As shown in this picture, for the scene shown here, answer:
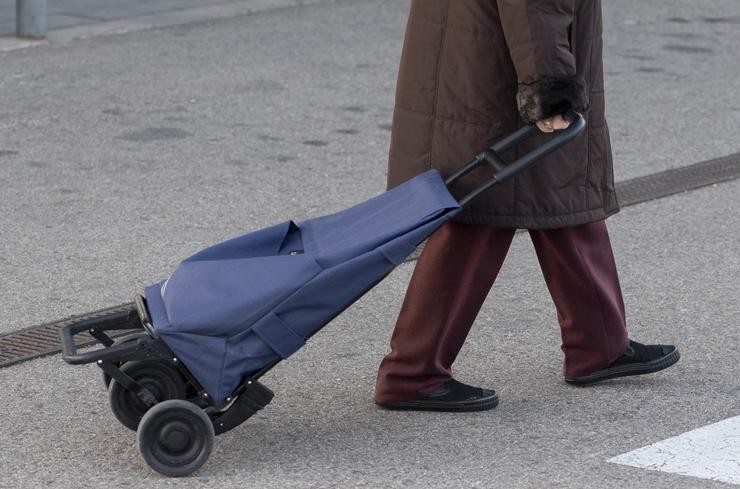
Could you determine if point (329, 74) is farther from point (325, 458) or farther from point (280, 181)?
point (325, 458)

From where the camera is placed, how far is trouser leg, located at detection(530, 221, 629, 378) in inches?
173

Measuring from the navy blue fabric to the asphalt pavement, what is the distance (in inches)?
12.8

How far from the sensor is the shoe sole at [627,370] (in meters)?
4.59

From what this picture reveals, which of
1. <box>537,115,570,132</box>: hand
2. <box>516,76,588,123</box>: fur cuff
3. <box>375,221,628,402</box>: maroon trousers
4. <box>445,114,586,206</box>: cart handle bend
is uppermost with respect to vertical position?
<box>516,76,588,123</box>: fur cuff

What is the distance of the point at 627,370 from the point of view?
4602 millimetres

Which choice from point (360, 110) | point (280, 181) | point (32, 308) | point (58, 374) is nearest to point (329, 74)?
point (360, 110)

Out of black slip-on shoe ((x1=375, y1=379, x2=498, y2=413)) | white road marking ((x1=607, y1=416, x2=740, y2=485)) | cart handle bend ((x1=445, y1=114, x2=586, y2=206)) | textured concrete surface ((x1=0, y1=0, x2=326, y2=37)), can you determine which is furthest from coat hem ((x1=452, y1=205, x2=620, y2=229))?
textured concrete surface ((x1=0, y1=0, x2=326, y2=37))

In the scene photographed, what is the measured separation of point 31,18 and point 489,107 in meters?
6.22

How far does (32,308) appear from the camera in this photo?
17.3 ft

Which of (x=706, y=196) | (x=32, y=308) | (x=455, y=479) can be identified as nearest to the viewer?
(x=455, y=479)

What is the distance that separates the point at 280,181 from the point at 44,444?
9.96 feet

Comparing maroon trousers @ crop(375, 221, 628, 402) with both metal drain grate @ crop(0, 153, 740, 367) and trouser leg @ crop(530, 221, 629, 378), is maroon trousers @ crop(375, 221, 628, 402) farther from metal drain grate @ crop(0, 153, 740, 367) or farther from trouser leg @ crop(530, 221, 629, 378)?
metal drain grate @ crop(0, 153, 740, 367)

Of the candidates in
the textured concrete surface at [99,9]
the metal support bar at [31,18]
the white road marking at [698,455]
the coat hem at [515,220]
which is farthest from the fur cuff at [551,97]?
the textured concrete surface at [99,9]

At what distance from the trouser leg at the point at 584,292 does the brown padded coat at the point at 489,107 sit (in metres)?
0.12
